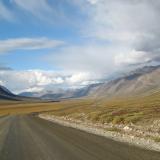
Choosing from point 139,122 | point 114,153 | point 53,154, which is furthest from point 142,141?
point 139,122

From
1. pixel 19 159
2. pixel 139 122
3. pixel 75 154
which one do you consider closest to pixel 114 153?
pixel 75 154

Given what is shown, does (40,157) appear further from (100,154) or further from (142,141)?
(142,141)

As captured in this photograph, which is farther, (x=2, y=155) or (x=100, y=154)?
(x=2, y=155)

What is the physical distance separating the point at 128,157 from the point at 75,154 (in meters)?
2.91

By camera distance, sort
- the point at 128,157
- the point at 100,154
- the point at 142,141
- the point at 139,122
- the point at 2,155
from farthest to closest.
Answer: the point at 139,122
the point at 142,141
the point at 2,155
the point at 100,154
the point at 128,157

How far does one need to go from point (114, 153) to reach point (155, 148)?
326cm

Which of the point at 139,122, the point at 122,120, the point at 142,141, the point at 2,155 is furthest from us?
the point at 122,120

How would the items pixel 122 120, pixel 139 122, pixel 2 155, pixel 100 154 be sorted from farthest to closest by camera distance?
1. pixel 122 120
2. pixel 139 122
3. pixel 2 155
4. pixel 100 154

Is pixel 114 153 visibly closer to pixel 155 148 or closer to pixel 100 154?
pixel 100 154

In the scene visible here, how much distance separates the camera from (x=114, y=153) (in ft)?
58.3

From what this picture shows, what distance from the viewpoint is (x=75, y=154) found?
1775 centimetres

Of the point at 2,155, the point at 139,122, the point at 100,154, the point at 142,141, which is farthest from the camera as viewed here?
the point at 139,122

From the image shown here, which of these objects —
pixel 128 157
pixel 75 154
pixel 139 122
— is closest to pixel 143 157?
pixel 128 157

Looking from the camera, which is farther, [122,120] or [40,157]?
[122,120]
